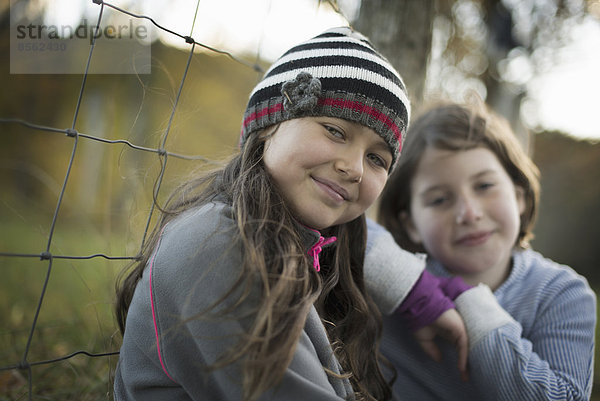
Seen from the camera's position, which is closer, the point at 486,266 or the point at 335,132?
the point at 335,132

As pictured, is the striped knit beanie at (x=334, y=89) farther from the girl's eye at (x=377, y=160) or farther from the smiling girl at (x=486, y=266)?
the smiling girl at (x=486, y=266)

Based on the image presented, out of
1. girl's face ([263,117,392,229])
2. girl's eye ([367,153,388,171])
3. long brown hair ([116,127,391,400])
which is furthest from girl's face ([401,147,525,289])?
girl's face ([263,117,392,229])

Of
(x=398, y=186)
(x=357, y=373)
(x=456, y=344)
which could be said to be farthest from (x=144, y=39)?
(x=456, y=344)

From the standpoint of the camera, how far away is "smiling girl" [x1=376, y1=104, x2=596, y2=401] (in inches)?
58.8

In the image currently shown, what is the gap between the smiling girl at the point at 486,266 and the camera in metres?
1.49

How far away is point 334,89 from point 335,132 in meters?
0.11

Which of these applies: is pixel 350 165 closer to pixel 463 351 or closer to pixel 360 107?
pixel 360 107

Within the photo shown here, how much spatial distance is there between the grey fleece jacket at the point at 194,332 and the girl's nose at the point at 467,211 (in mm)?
897

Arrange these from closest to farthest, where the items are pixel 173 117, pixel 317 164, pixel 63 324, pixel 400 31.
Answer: pixel 317 164
pixel 173 117
pixel 63 324
pixel 400 31

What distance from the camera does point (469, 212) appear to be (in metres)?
1.78

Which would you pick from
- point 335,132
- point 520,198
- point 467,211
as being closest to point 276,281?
point 335,132

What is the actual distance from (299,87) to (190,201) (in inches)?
17.3

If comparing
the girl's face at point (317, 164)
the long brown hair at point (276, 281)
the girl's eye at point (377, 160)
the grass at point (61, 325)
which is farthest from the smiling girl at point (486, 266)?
the grass at point (61, 325)

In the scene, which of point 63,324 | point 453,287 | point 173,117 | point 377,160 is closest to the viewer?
point 377,160
